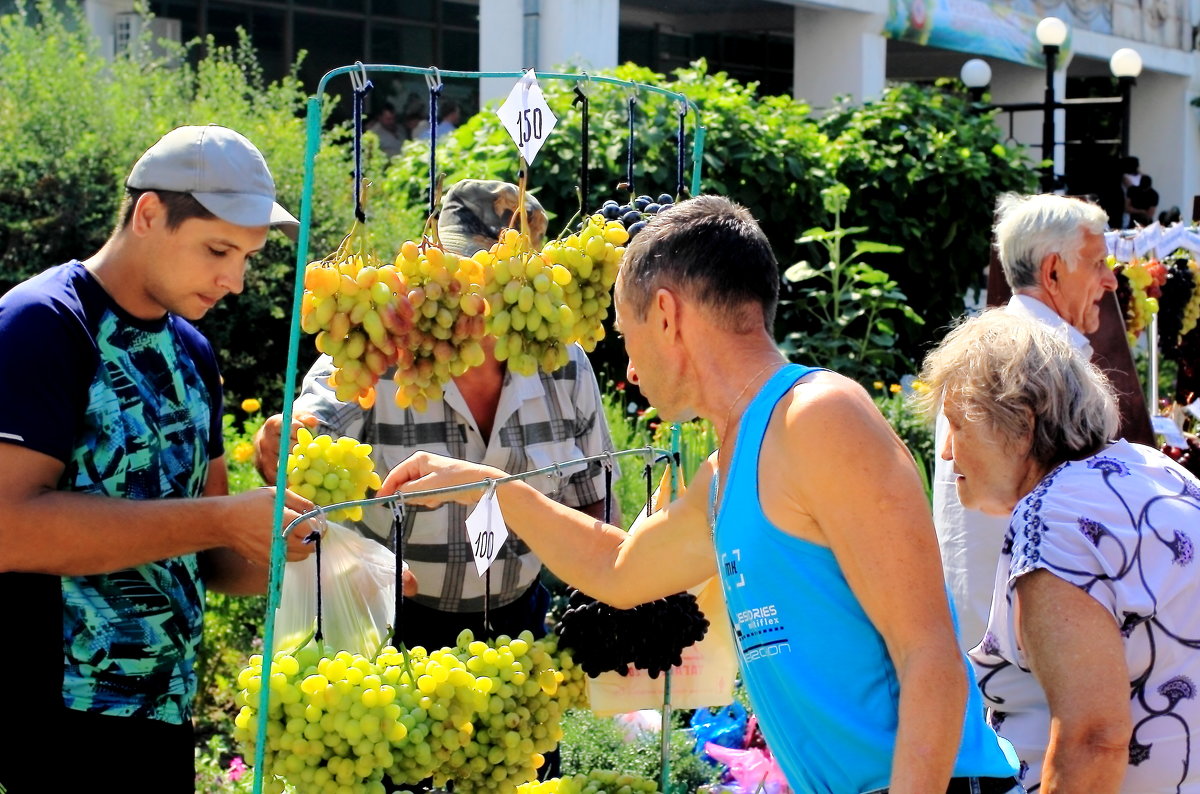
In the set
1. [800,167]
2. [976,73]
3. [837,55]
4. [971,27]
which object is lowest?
[800,167]

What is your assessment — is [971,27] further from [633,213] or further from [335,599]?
[335,599]

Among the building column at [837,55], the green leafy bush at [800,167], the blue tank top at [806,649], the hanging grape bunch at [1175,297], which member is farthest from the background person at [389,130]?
the blue tank top at [806,649]

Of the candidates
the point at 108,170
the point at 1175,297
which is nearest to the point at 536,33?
the point at 108,170

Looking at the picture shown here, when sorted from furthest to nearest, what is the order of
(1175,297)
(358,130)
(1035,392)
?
(1175,297) < (1035,392) < (358,130)

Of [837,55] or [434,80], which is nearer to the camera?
[434,80]

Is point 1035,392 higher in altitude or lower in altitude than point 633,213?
lower

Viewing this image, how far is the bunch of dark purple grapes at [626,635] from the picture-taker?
6.79 feet

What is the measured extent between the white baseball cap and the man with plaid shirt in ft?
1.74

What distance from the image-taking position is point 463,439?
2594 mm

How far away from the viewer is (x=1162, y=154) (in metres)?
18.0

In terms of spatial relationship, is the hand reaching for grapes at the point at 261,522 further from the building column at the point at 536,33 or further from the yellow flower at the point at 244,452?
the building column at the point at 536,33

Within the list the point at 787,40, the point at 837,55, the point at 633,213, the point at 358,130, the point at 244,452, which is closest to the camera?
the point at 358,130

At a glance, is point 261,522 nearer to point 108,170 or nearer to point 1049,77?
point 108,170

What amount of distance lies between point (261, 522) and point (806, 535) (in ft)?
2.66
